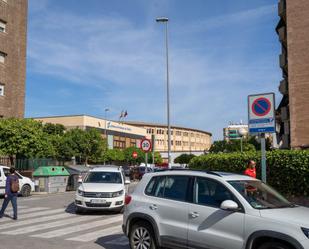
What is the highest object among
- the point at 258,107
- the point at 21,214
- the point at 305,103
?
the point at 305,103

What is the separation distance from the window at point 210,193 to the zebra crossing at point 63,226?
3.05 metres

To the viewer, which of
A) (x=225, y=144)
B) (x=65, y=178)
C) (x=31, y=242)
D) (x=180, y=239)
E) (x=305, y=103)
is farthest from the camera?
(x=225, y=144)

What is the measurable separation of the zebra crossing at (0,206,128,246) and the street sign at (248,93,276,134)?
3.87m

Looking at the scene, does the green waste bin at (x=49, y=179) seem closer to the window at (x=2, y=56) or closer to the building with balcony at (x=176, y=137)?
the window at (x=2, y=56)

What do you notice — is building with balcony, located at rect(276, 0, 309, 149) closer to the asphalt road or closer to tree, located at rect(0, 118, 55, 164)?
tree, located at rect(0, 118, 55, 164)

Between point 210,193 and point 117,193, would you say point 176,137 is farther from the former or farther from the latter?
point 210,193

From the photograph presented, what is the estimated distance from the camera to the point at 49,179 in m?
27.3

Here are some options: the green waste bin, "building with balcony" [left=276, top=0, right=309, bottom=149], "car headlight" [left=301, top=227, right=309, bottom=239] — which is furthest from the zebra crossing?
"building with balcony" [left=276, top=0, right=309, bottom=149]

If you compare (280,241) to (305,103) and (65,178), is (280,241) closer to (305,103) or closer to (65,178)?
(65,178)

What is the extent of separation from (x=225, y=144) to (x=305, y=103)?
55979 mm

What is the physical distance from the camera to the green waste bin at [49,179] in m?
27.3

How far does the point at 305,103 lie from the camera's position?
36.3 m

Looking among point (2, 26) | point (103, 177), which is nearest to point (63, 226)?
point (103, 177)

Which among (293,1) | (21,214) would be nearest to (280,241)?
(21,214)
